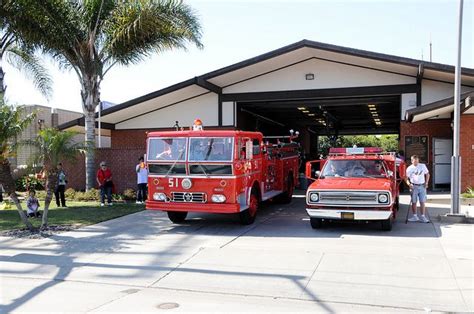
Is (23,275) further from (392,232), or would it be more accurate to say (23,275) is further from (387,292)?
(392,232)

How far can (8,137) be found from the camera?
11.1 m

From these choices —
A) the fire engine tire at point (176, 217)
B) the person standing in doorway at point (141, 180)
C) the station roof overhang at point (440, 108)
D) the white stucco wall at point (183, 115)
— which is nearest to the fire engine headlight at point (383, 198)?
the fire engine tire at point (176, 217)

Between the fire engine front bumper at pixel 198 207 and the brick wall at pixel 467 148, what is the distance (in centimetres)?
1040

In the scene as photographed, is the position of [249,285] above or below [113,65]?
below

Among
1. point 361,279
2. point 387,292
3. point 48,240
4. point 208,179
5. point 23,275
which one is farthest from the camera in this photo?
point 208,179

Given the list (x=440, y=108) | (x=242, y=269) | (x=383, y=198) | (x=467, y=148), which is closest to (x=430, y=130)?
(x=467, y=148)

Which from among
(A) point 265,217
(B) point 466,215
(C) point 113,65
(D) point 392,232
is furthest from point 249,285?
(C) point 113,65

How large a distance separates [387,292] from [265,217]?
6986 mm

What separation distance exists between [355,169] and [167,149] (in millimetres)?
4604

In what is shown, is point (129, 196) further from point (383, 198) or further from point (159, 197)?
point (383, 198)

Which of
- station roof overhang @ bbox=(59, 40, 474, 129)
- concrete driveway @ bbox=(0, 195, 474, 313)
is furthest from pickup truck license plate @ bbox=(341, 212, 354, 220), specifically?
station roof overhang @ bbox=(59, 40, 474, 129)

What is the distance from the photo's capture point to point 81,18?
16.6m

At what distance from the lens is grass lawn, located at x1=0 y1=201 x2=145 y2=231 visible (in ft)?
40.2

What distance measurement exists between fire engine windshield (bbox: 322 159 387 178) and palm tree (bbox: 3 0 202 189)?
774cm
